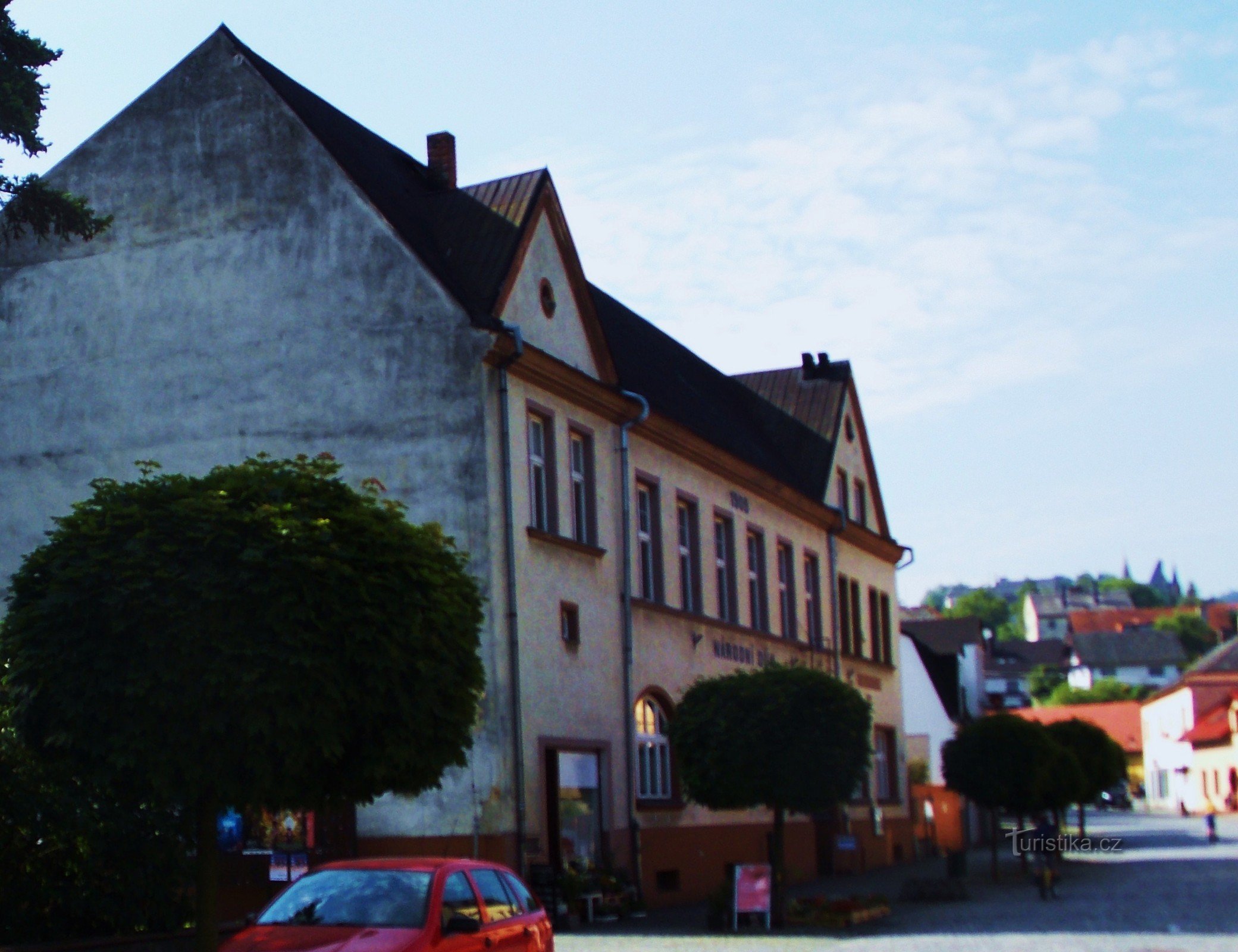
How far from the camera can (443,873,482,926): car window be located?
41.9 feet

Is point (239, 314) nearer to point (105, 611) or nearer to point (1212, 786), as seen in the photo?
point (105, 611)

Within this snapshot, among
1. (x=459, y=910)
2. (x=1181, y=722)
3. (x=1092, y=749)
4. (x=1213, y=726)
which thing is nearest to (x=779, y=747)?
(x=459, y=910)

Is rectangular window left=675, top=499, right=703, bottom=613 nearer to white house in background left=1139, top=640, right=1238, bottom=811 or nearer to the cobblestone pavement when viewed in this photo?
the cobblestone pavement

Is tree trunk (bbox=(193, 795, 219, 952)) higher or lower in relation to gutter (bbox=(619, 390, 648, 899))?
lower

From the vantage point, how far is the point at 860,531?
44062 millimetres

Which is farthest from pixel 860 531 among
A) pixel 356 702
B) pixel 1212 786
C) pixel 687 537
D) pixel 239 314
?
pixel 1212 786

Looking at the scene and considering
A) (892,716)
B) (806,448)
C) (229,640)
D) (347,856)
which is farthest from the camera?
(892,716)

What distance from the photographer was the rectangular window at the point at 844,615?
4206 centimetres

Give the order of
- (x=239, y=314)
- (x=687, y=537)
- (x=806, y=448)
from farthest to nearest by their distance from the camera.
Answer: (x=806, y=448), (x=687, y=537), (x=239, y=314)

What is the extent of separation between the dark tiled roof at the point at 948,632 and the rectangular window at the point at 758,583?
166ft

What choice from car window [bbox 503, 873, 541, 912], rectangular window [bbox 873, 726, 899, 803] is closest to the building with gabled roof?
car window [bbox 503, 873, 541, 912]

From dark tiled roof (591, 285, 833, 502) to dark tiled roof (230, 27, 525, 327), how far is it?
2.69m

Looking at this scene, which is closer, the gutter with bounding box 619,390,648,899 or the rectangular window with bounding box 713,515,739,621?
the gutter with bounding box 619,390,648,899

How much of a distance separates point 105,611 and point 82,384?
13.0 m
